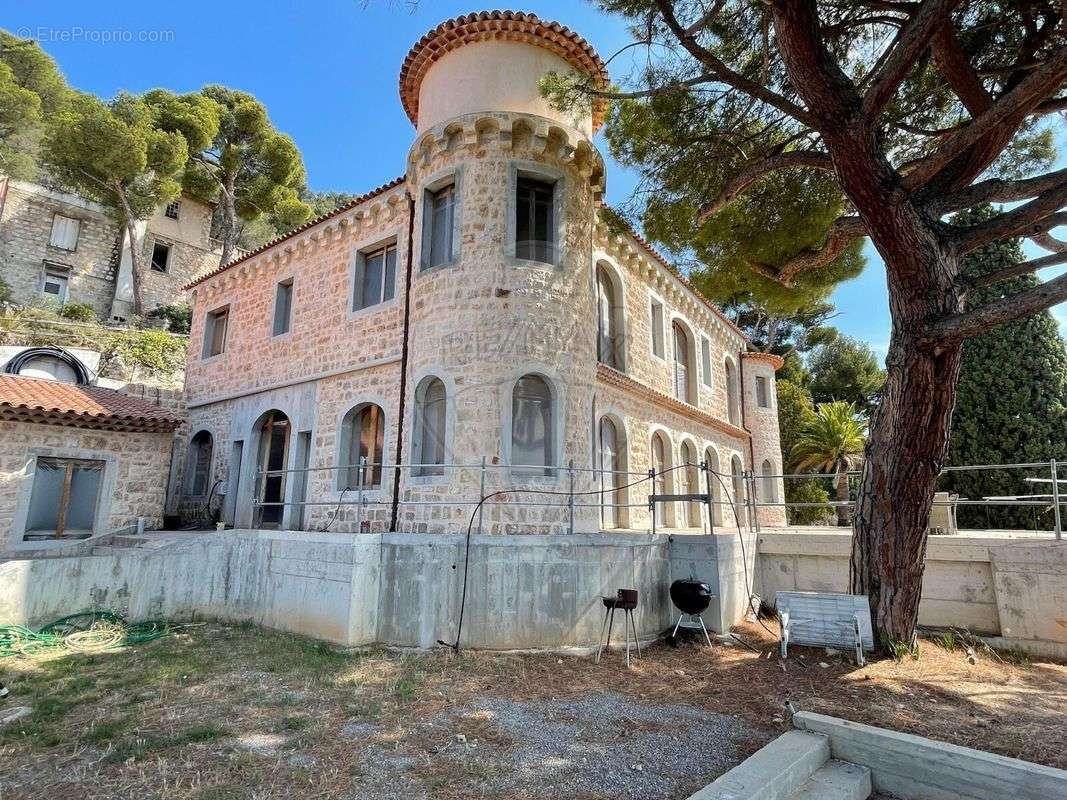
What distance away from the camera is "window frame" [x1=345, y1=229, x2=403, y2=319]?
11.4 metres

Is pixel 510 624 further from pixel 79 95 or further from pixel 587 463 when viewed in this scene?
pixel 79 95

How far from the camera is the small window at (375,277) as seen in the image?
11836 mm

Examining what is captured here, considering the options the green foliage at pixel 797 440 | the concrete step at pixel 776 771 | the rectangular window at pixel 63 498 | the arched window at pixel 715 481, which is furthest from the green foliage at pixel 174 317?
the concrete step at pixel 776 771

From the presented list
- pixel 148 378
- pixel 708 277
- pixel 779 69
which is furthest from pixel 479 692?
pixel 148 378

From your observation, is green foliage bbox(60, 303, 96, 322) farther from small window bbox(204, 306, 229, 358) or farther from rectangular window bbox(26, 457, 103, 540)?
rectangular window bbox(26, 457, 103, 540)

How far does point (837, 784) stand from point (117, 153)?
34666mm

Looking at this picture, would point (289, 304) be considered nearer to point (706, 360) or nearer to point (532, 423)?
point (532, 423)

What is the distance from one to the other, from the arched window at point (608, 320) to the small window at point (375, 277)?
4.43 m

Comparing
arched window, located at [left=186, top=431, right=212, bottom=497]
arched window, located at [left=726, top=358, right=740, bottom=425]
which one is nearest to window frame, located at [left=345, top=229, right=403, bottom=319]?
arched window, located at [left=186, top=431, right=212, bottom=497]

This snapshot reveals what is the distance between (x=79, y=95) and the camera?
28234 mm

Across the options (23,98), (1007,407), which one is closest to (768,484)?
(1007,407)

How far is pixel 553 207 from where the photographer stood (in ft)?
34.2

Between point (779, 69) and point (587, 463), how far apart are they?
741 centimetres

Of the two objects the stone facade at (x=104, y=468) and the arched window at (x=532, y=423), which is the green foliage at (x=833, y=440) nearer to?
the arched window at (x=532, y=423)
